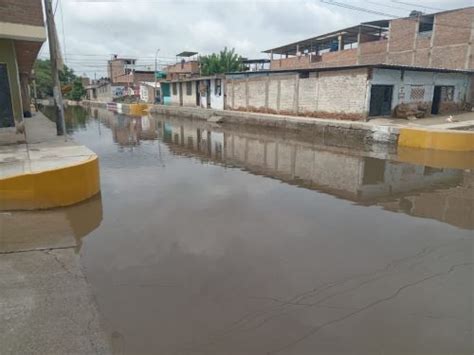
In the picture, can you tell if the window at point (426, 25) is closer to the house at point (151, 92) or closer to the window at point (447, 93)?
the window at point (447, 93)

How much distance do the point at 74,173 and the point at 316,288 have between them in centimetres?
547

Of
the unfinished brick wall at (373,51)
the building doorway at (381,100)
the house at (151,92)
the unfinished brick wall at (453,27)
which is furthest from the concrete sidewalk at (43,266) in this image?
the house at (151,92)

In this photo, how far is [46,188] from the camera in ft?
23.1

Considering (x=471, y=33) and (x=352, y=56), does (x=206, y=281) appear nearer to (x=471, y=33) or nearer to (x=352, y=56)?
(x=471, y=33)

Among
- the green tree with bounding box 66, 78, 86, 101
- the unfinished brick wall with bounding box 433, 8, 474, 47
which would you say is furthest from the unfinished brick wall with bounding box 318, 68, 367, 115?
the green tree with bounding box 66, 78, 86, 101

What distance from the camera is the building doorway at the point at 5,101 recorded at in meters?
10.9

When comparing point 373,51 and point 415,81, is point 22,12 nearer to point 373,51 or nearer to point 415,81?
point 415,81

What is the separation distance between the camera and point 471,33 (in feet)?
85.1

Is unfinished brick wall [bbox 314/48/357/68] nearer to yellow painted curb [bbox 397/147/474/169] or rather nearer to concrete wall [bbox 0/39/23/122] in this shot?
yellow painted curb [bbox 397/147/474/169]

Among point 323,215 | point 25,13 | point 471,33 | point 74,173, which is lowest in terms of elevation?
point 323,215

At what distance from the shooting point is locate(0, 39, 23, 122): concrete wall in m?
10.8

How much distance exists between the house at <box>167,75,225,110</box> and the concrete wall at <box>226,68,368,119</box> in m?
1.76

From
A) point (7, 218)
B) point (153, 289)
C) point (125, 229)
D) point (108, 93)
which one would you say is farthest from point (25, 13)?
point (108, 93)

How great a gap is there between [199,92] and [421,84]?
23.2 m
